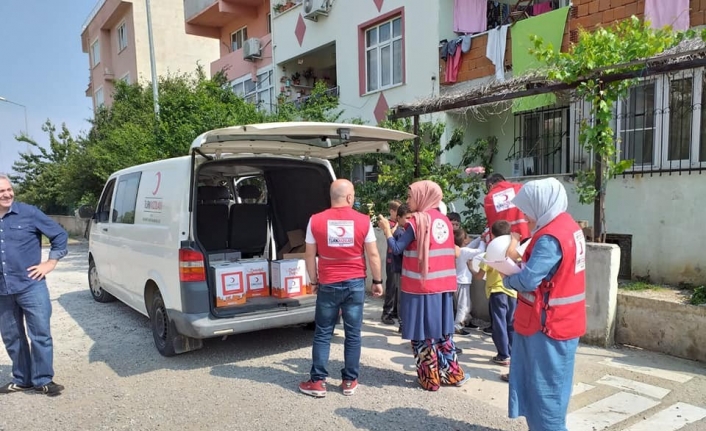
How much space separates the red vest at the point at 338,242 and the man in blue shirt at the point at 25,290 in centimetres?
227

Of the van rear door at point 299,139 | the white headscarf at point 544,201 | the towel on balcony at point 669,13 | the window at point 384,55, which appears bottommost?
the white headscarf at point 544,201

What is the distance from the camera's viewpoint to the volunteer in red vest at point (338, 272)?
4.01 m

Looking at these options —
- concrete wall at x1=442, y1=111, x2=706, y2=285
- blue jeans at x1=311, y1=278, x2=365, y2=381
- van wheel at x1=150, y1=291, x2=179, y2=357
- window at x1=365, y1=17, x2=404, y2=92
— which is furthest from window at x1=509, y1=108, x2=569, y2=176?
van wheel at x1=150, y1=291, x2=179, y2=357

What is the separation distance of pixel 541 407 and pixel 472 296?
3.57 meters

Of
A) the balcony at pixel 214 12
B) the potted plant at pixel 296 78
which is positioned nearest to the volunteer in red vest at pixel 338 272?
the potted plant at pixel 296 78

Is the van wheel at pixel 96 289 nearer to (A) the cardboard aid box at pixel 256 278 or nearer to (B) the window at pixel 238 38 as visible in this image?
(A) the cardboard aid box at pixel 256 278

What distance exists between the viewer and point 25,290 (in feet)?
13.5

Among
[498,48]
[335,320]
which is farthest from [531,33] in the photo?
[335,320]

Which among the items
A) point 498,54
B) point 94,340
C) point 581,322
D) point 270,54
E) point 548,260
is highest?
point 270,54

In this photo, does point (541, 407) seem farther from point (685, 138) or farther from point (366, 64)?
point (366, 64)

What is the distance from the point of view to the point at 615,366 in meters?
4.57

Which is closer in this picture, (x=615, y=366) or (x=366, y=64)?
(x=615, y=366)

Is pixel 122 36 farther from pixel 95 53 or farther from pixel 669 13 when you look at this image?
pixel 669 13

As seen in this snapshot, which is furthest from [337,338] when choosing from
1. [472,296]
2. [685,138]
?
[685,138]
